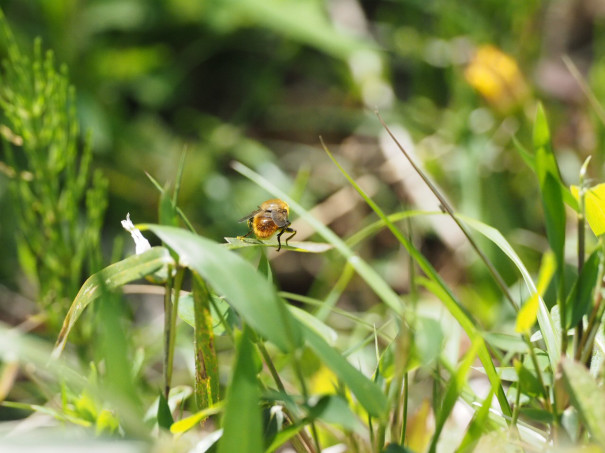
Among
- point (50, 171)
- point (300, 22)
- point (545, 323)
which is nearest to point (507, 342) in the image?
point (545, 323)

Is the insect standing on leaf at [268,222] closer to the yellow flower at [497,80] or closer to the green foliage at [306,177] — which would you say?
the green foliage at [306,177]

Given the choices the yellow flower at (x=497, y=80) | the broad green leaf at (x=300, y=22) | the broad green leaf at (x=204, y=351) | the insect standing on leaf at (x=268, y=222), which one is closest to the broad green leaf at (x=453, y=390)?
the broad green leaf at (x=204, y=351)

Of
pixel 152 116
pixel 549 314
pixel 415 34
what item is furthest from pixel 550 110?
pixel 549 314

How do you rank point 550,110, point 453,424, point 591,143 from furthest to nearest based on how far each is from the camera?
point 550,110, point 591,143, point 453,424

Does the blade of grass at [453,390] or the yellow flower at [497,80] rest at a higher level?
the yellow flower at [497,80]

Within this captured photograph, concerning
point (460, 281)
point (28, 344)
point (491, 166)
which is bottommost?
point (460, 281)

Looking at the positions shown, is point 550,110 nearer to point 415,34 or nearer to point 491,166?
point 491,166

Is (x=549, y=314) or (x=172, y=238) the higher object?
(x=172, y=238)

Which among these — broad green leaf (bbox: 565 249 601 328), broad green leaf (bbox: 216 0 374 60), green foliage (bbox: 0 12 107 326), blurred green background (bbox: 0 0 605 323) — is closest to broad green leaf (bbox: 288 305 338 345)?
broad green leaf (bbox: 565 249 601 328)
